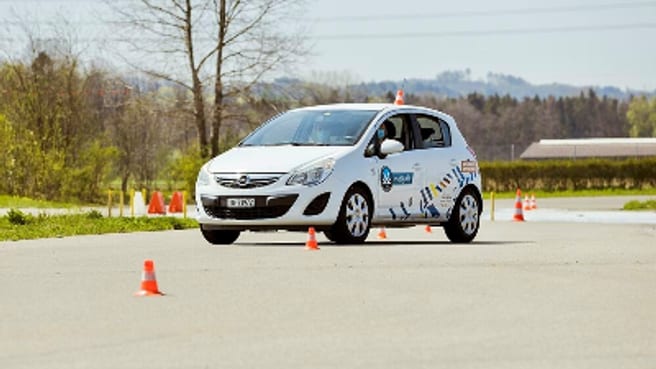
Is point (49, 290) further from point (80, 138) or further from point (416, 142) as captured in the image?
point (80, 138)

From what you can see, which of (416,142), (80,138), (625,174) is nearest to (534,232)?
(416,142)

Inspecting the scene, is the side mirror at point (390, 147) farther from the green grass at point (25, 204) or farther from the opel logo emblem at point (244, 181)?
the green grass at point (25, 204)

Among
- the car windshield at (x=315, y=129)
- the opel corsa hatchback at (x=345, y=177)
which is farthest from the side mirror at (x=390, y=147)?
the car windshield at (x=315, y=129)

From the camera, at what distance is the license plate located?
18844mm

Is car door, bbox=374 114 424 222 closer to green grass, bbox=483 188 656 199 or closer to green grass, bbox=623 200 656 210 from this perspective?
green grass, bbox=623 200 656 210

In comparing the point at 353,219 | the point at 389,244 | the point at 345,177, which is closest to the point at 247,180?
the point at 345,177

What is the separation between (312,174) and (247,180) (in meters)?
0.82

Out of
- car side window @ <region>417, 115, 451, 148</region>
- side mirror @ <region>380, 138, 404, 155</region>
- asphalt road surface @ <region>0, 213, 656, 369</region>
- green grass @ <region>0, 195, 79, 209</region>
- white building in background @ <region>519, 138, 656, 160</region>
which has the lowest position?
asphalt road surface @ <region>0, 213, 656, 369</region>

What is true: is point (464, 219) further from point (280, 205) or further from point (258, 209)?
point (258, 209)

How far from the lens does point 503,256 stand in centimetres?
1797

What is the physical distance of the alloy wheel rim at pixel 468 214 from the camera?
70.2 feet

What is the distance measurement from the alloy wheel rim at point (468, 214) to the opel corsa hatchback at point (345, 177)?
0.01 meters

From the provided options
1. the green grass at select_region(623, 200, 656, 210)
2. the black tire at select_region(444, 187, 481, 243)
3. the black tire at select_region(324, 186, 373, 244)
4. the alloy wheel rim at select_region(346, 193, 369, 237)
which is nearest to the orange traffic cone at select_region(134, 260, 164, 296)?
the black tire at select_region(324, 186, 373, 244)

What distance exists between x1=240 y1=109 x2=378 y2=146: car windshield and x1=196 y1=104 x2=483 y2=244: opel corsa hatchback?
0.01 meters
